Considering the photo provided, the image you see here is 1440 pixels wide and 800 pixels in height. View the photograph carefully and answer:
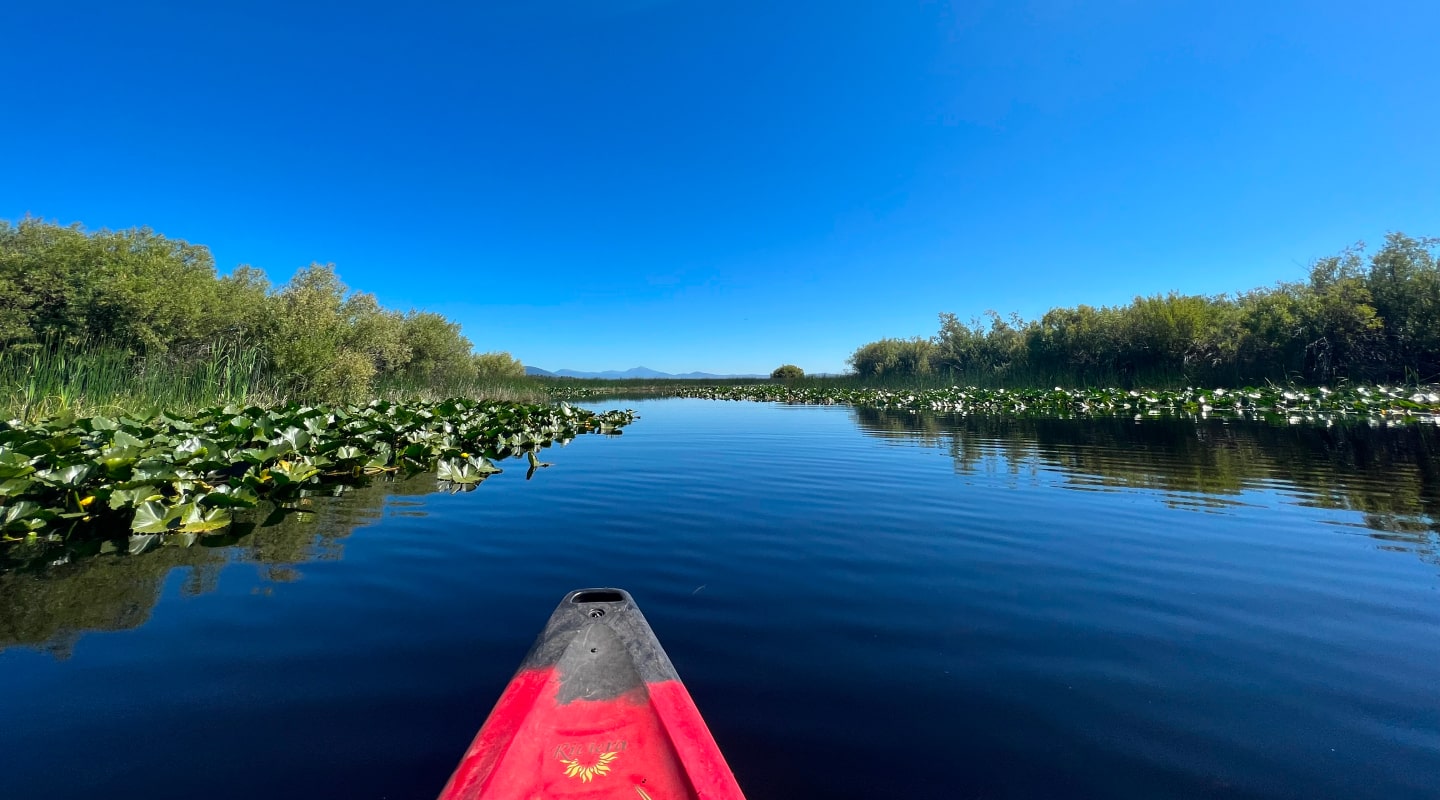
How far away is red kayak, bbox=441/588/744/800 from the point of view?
1834mm

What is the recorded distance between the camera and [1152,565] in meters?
4.96

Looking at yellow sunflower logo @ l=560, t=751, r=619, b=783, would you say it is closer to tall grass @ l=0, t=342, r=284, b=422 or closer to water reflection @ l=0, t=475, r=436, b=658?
water reflection @ l=0, t=475, r=436, b=658


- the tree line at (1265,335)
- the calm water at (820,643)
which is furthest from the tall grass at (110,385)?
the tree line at (1265,335)

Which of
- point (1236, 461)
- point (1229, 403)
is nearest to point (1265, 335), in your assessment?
point (1229, 403)

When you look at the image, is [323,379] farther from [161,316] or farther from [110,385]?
[110,385]

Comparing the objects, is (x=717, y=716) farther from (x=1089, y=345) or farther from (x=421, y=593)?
(x=1089, y=345)

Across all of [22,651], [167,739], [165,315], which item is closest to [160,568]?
[22,651]

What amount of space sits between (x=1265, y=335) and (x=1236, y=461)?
23.8 m

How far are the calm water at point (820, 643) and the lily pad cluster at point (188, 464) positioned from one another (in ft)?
2.75

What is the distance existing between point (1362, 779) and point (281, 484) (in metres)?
9.79

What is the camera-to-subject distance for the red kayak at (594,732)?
183 centimetres

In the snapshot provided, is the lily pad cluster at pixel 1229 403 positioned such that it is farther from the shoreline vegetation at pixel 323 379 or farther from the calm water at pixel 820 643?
the calm water at pixel 820 643

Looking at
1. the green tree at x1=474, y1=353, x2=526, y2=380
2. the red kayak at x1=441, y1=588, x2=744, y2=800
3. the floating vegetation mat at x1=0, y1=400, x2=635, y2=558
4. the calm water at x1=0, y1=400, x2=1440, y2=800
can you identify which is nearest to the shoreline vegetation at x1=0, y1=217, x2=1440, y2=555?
the floating vegetation mat at x1=0, y1=400, x2=635, y2=558

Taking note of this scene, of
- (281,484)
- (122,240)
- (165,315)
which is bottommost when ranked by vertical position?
(281,484)
